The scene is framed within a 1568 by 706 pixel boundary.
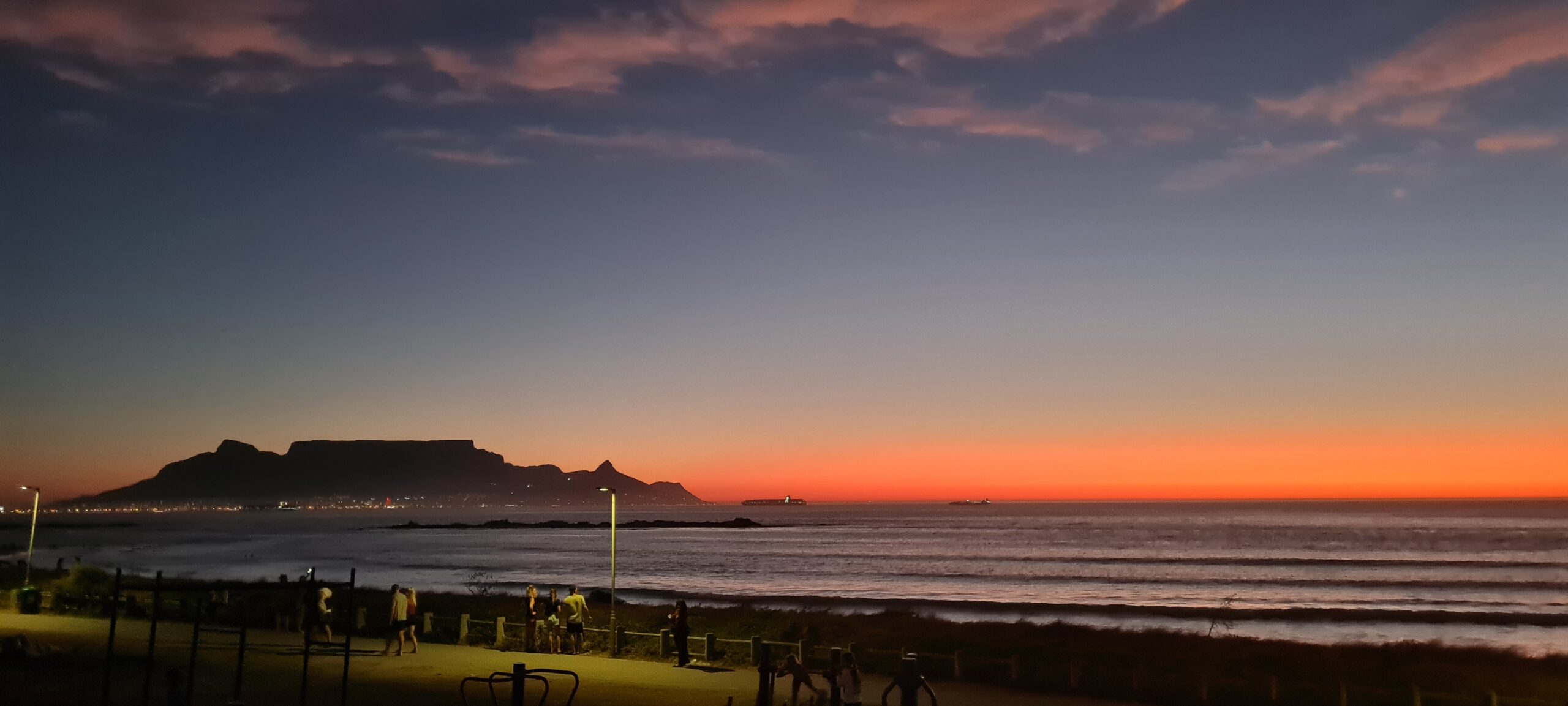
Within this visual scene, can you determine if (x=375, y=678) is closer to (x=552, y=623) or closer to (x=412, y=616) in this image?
(x=412, y=616)

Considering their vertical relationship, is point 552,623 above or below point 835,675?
below

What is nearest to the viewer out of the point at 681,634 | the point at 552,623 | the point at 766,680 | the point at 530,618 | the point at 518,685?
the point at 518,685

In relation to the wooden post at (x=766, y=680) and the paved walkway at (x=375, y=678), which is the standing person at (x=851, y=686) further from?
the paved walkway at (x=375, y=678)

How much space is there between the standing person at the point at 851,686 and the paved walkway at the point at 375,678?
384cm

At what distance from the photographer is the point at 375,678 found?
67.1 ft

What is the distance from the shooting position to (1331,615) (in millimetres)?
50594

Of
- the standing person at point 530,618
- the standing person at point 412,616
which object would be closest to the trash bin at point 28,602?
the standing person at point 412,616

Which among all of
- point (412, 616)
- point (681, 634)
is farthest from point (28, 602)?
point (681, 634)

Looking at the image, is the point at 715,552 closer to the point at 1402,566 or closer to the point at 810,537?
the point at 810,537

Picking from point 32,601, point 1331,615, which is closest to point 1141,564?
point 1331,615

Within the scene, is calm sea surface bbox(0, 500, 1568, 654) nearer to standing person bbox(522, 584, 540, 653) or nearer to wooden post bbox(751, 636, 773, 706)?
standing person bbox(522, 584, 540, 653)

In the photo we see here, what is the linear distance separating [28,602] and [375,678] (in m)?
20.3

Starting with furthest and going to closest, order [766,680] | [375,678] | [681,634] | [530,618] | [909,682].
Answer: [530,618] → [681,634] → [375,678] → [766,680] → [909,682]

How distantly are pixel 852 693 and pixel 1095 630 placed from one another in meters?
25.4
